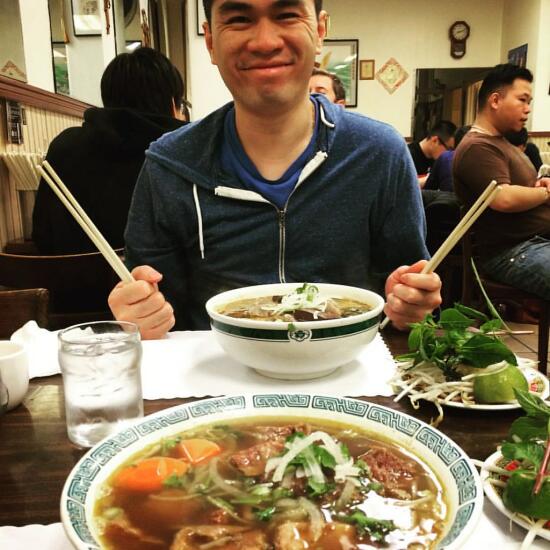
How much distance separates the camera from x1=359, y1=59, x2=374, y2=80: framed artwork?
29.3ft

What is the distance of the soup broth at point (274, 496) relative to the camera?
0.57 metres

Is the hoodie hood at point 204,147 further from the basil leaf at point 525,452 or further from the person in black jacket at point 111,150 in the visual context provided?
the basil leaf at point 525,452

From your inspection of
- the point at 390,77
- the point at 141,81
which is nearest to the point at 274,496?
the point at 141,81

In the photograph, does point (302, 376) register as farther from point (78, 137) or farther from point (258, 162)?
point (78, 137)

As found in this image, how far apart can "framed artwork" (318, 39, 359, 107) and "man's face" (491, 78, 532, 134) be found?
533 cm

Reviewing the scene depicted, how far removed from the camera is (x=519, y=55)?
8.23 m

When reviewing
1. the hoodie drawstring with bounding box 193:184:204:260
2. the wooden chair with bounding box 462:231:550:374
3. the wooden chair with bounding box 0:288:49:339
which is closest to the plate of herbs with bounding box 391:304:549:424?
the hoodie drawstring with bounding box 193:184:204:260

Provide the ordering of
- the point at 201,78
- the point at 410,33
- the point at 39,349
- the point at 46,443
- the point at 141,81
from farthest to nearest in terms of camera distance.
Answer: the point at 410,33 → the point at 201,78 → the point at 141,81 → the point at 39,349 → the point at 46,443

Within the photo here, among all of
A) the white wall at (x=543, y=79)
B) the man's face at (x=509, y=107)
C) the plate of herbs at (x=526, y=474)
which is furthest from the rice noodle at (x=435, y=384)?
the white wall at (x=543, y=79)

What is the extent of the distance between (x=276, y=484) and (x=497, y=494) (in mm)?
268

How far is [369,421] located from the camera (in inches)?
30.5

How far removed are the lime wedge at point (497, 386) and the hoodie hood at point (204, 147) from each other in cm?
103

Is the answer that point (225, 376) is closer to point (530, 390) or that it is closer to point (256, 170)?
point (530, 390)

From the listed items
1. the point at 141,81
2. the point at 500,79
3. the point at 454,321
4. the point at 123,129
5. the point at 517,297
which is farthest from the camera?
the point at 500,79
